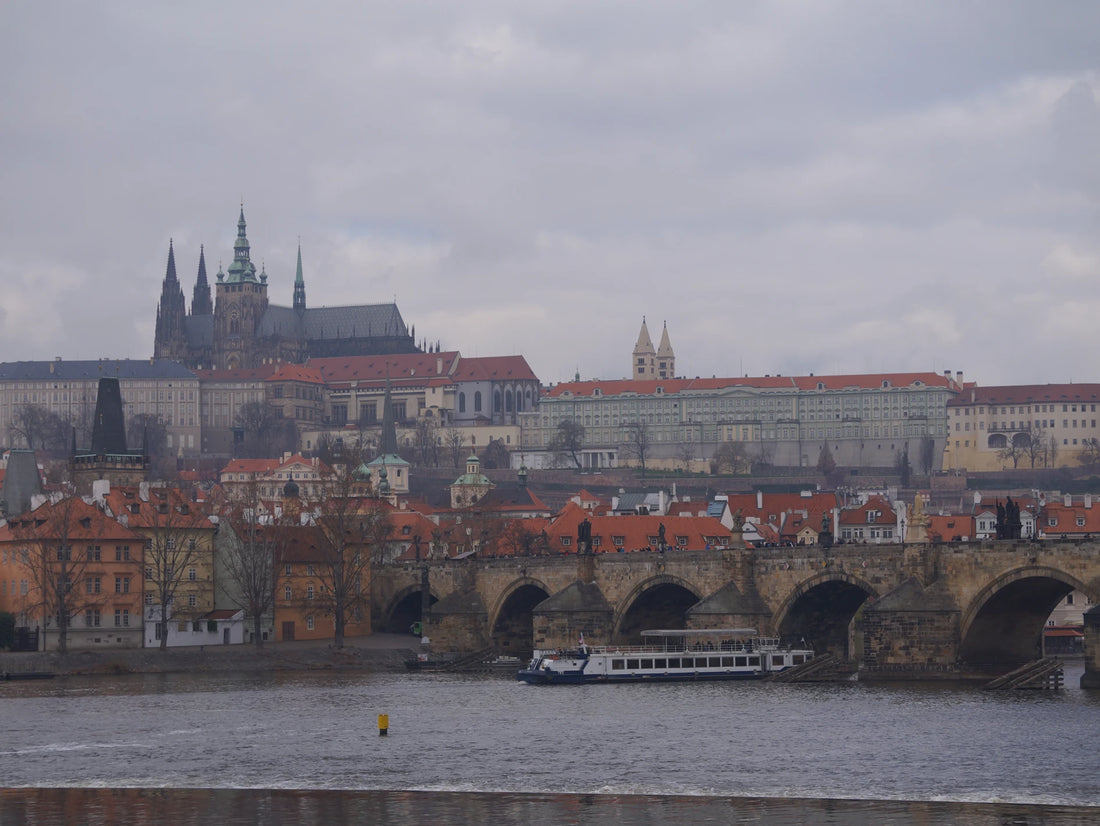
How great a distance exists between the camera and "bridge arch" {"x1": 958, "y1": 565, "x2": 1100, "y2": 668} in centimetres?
7231

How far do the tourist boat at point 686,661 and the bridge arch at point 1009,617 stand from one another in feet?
29.8

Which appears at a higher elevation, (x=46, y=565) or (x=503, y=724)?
(x=46, y=565)

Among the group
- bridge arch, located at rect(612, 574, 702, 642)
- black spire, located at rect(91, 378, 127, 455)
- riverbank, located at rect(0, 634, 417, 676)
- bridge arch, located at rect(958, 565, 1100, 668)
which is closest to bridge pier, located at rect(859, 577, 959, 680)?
bridge arch, located at rect(958, 565, 1100, 668)

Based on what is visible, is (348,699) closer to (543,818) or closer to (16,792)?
(16,792)

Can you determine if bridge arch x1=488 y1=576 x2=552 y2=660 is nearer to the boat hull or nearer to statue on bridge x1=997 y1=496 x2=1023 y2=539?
the boat hull

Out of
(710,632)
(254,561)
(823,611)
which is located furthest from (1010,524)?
(254,561)

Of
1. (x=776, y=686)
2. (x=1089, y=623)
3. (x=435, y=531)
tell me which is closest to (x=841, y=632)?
(x=776, y=686)

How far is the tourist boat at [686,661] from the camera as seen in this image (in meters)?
81.3

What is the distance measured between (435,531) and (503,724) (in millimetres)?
66537

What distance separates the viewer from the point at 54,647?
90.4 metres

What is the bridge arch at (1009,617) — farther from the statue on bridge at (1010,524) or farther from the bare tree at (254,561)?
the bare tree at (254,561)

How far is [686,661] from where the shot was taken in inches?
3263

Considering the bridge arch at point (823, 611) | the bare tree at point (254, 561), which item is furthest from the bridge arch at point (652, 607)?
the bare tree at point (254, 561)

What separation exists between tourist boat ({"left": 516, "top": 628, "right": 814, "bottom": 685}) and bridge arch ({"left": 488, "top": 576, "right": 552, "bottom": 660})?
1166cm
